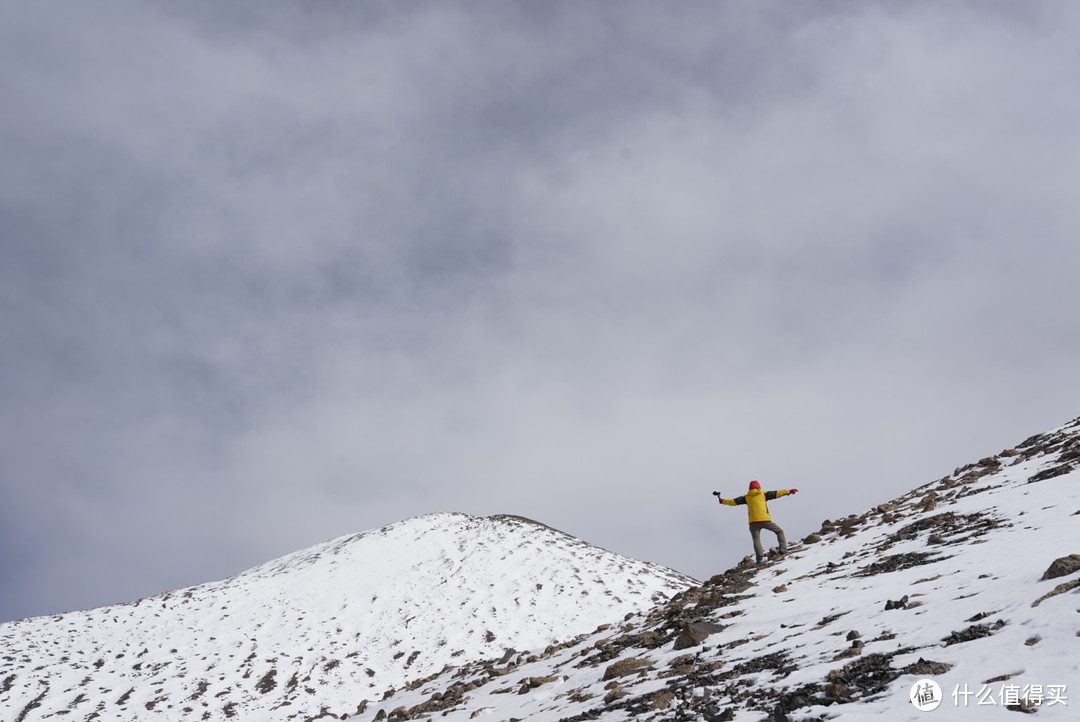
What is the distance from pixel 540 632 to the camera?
1300 inches

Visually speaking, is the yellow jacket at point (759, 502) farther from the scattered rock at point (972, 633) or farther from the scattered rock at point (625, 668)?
the scattered rock at point (972, 633)

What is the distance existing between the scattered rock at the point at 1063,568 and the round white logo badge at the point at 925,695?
2.66 meters

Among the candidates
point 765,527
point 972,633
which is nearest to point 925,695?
point 972,633

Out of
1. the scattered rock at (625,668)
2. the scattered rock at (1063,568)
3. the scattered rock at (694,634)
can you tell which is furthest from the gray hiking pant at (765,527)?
the scattered rock at (1063,568)

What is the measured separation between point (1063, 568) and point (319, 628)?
114 feet

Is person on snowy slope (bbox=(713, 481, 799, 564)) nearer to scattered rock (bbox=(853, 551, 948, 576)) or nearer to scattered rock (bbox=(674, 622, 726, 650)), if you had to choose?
scattered rock (bbox=(853, 551, 948, 576))

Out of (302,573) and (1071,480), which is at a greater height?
(302,573)

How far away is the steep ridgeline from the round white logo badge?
0.04 metres

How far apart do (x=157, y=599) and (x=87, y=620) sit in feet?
13.9

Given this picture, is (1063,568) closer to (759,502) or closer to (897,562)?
(897,562)

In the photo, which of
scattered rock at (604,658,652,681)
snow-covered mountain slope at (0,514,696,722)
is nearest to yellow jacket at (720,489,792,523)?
scattered rock at (604,658,652,681)

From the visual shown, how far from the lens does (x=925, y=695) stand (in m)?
5.77

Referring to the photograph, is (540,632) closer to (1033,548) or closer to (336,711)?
(336,711)

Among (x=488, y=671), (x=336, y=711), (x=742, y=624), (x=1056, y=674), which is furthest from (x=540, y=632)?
(x=1056, y=674)
